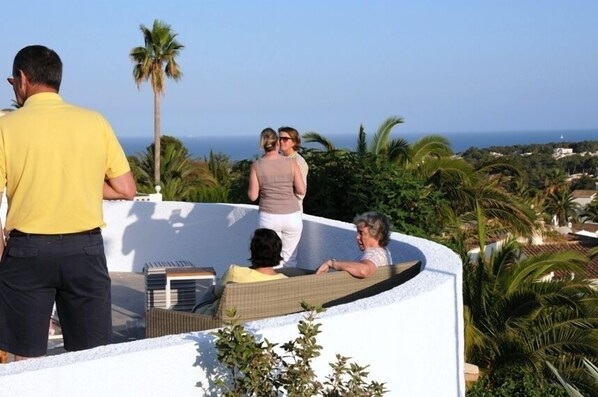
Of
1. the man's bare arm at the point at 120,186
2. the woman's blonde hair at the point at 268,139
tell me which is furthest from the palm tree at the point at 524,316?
the man's bare arm at the point at 120,186

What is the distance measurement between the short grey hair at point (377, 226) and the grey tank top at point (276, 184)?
1715 mm

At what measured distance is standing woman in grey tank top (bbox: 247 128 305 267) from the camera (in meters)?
7.77

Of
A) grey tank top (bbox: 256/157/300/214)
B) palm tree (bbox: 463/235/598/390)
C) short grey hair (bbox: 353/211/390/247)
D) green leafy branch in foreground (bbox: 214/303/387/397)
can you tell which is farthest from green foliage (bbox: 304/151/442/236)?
green leafy branch in foreground (bbox: 214/303/387/397)

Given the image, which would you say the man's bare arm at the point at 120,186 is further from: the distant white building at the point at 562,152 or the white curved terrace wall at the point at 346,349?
the distant white building at the point at 562,152

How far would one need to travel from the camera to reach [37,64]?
3846mm

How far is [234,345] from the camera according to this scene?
3.79 metres

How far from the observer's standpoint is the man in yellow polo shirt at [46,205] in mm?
3828

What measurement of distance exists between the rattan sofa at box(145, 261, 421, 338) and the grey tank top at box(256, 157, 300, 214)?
2331 mm

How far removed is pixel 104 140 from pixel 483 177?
1254 centimetres

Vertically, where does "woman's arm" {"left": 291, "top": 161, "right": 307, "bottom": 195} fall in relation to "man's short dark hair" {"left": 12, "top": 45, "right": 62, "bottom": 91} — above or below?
below

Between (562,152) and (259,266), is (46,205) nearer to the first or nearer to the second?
(259,266)

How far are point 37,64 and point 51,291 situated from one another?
3.19ft

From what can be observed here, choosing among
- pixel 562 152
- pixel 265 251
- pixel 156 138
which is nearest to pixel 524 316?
pixel 265 251

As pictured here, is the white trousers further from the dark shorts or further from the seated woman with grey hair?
the dark shorts
